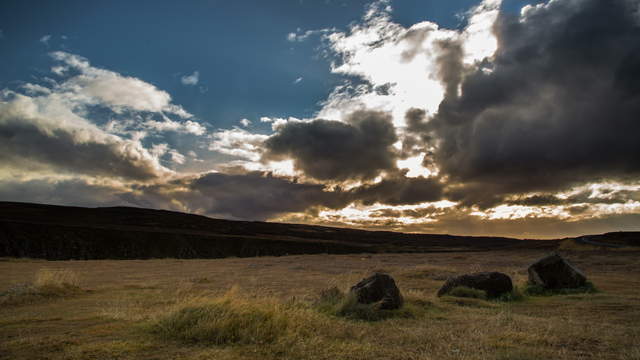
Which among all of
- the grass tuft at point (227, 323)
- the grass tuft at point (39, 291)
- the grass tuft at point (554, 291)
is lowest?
the grass tuft at point (39, 291)

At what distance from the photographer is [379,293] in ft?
34.7

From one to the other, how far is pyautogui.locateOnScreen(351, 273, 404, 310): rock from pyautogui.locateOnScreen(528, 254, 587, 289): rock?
308 inches

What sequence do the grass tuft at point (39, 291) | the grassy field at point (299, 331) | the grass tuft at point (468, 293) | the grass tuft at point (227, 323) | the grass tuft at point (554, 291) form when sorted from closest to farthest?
the grassy field at point (299, 331)
the grass tuft at point (227, 323)
the grass tuft at point (39, 291)
the grass tuft at point (468, 293)
the grass tuft at point (554, 291)

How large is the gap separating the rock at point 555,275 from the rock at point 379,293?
7824 mm

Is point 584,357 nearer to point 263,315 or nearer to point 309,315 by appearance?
point 309,315

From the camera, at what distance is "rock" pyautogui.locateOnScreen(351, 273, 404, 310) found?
10453mm

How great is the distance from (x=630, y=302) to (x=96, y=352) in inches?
550

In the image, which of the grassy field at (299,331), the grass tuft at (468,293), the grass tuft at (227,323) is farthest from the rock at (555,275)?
the grass tuft at (227,323)

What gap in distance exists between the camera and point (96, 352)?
247 inches

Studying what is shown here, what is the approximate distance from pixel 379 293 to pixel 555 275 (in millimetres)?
8808

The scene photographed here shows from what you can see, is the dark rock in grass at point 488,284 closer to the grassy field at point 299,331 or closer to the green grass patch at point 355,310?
the grassy field at point 299,331

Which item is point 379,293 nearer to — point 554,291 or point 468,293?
point 468,293

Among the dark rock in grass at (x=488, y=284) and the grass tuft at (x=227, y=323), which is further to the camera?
the dark rock in grass at (x=488, y=284)

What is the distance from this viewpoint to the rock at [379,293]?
10453 millimetres
